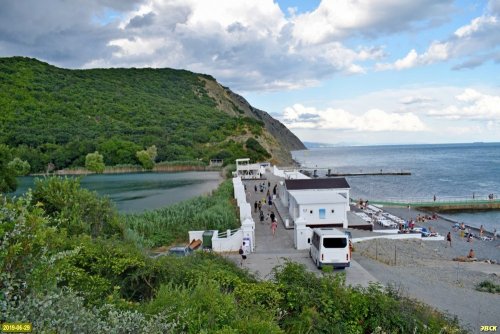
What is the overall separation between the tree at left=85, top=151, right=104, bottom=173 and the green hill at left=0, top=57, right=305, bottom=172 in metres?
4.28

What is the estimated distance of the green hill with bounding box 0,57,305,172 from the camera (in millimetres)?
86500

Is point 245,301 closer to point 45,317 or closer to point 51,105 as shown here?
point 45,317

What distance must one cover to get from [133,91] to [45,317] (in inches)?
Answer: 5706

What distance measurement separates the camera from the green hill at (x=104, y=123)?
284 feet

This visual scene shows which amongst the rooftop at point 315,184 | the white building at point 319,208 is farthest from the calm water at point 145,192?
the white building at point 319,208

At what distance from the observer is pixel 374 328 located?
8.07 meters

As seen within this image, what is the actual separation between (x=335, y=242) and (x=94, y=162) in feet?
244

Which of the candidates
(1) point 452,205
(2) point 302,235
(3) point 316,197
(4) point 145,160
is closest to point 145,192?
(3) point 316,197

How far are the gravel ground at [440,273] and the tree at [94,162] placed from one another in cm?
7004

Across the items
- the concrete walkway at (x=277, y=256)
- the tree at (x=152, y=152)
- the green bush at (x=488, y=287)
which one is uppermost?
the tree at (x=152, y=152)

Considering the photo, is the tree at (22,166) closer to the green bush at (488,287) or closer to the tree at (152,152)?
the tree at (152,152)

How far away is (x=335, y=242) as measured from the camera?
45.2 feet

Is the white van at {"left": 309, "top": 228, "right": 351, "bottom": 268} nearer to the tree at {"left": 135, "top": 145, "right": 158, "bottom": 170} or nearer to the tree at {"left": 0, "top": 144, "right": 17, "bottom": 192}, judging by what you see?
the tree at {"left": 0, "top": 144, "right": 17, "bottom": 192}

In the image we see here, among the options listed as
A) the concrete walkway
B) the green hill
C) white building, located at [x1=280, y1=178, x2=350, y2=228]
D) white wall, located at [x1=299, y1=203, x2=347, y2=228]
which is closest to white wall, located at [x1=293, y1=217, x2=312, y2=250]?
the concrete walkway
